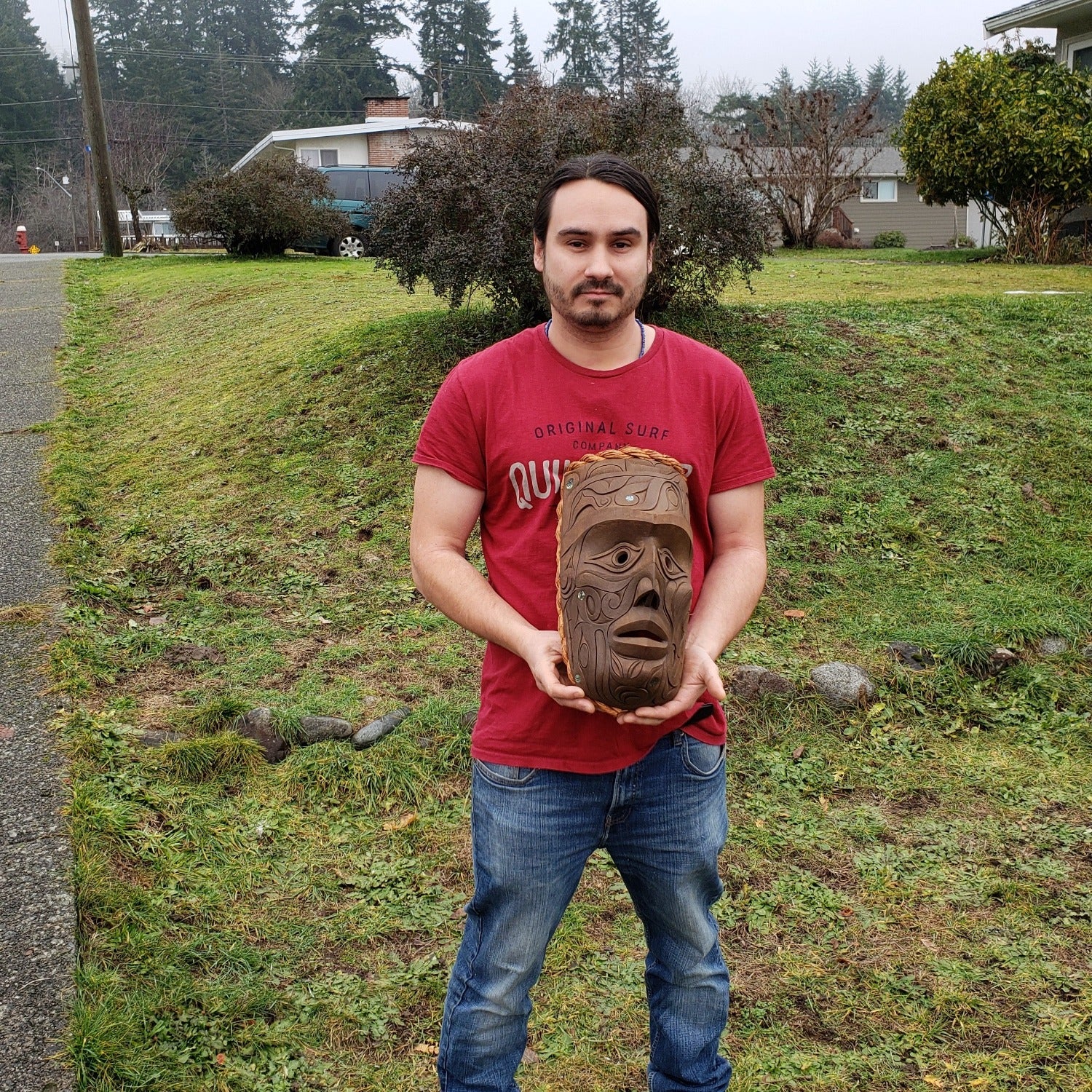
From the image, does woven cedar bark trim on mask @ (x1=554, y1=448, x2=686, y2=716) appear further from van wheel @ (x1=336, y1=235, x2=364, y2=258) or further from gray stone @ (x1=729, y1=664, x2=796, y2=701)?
van wheel @ (x1=336, y1=235, x2=364, y2=258)

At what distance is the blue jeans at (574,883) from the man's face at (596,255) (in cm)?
84

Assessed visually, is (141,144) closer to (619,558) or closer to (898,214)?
(898,214)

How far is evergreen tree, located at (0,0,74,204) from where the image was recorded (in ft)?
183

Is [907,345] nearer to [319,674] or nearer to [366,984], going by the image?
[319,674]

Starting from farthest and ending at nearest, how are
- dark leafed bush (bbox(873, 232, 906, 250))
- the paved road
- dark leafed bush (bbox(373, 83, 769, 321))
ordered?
dark leafed bush (bbox(873, 232, 906, 250)), dark leafed bush (bbox(373, 83, 769, 321)), the paved road

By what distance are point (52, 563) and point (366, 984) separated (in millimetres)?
3736

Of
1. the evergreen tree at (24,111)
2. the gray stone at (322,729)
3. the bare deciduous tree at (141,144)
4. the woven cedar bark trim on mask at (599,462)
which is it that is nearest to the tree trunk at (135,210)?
the bare deciduous tree at (141,144)

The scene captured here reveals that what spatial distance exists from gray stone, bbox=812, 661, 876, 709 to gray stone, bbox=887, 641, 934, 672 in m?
0.23

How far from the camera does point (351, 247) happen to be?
23203 millimetres

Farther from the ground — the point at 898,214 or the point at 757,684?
the point at 898,214

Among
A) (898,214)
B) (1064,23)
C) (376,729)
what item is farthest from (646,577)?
(898,214)

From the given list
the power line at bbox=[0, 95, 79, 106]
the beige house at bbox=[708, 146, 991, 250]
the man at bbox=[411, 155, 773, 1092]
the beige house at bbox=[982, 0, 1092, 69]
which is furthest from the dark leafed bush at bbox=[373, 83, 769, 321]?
the power line at bbox=[0, 95, 79, 106]

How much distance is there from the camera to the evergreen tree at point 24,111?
183 ft

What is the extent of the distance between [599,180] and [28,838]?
2.72 metres
